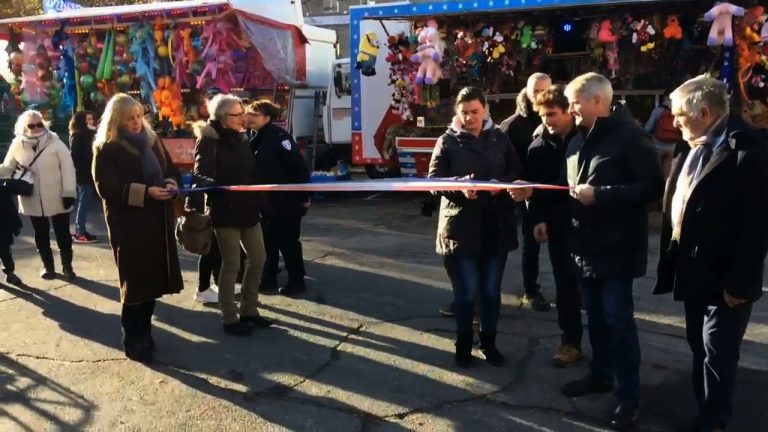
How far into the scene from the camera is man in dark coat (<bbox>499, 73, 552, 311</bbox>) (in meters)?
5.09

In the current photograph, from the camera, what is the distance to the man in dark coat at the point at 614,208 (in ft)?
11.3

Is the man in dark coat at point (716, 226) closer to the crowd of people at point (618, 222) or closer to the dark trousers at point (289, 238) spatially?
the crowd of people at point (618, 222)

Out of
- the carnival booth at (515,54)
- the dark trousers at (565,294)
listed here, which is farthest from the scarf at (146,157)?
the carnival booth at (515,54)

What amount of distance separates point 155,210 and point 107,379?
3.61 feet

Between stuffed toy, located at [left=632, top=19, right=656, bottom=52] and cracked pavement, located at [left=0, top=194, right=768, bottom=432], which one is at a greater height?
stuffed toy, located at [left=632, top=19, right=656, bottom=52]

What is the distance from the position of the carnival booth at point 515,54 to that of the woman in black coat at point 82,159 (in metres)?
4.46

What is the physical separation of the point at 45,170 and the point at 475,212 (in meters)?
4.46

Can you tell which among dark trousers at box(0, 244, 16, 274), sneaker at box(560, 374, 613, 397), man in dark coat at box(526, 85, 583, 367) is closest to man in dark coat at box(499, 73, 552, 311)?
man in dark coat at box(526, 85, 583, 367)

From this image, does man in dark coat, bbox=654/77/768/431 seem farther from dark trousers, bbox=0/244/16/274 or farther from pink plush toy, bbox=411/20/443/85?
pink plush toy, bbox=411/20/443/85

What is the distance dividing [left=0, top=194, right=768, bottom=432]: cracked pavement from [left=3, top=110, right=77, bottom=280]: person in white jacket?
1.72ft

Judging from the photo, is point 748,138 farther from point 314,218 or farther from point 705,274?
point 314,218

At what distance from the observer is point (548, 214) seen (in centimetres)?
446

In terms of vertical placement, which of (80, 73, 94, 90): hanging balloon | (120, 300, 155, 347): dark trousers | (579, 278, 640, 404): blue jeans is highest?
(80, 73, 94, 90): hanging balloon

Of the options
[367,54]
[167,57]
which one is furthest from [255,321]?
[167,57]
